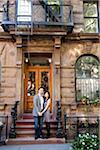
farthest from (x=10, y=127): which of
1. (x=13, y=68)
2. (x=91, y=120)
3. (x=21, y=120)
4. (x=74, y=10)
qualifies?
(x=74, y=10)

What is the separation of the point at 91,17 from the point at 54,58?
10.4 ft

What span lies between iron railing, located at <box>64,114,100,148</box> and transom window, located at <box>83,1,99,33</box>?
4637 mm

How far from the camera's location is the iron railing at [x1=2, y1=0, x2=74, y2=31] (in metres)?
12.3

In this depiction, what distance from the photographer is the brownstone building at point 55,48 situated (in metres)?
12.2

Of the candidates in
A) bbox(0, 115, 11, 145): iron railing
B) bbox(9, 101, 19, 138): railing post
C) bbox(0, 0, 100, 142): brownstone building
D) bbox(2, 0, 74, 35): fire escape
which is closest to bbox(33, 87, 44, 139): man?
bbox(9, 101, 19, 138): railing post

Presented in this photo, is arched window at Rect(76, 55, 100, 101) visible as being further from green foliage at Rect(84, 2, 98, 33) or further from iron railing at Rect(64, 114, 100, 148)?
green foliage at Rect(84, 2, 98, 33)

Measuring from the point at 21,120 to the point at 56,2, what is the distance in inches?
253

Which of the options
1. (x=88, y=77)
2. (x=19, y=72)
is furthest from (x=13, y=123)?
(x=88, y=77)

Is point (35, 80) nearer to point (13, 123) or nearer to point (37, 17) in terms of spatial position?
point (37, 17)

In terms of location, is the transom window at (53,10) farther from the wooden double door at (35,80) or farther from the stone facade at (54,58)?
the wooden double door at (35,80)

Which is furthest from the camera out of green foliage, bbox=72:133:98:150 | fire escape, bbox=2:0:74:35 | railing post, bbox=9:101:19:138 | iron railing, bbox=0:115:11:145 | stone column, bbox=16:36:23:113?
stone column, bbox=16:36:23:113

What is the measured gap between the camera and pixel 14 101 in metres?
12.2

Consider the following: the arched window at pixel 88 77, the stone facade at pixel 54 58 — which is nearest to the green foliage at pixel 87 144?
the stone facade at pixel 54 58

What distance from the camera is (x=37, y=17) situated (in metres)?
13.0
